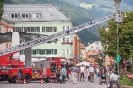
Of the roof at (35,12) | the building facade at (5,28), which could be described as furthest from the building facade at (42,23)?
the building facade at (5,28)

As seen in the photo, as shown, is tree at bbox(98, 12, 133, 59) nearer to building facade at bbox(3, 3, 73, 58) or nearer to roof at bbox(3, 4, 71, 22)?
building facade at bbox(3, 3, 73, 58)

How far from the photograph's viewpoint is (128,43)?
7056 centimetres

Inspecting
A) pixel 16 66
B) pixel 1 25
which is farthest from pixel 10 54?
pixel 1 25

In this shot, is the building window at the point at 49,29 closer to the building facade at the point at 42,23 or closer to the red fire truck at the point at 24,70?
the building facade at the point at 42,23

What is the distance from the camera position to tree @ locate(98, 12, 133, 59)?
70181 mm

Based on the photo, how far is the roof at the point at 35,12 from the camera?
102 meters

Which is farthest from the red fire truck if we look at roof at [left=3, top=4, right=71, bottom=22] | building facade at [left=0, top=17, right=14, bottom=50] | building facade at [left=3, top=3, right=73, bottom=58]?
roof at [left=3, top=4, right=71, bottom=22]

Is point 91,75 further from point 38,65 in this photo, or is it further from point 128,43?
point 128,43

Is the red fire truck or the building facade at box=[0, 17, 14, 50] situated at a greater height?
the building facade at box=[0, 17, 14, 50]

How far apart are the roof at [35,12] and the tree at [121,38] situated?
94.7ft

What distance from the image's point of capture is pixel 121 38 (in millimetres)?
71062

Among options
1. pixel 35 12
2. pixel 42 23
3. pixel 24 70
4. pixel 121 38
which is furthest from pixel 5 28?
pixel 24 70

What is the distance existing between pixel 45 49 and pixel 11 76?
60.7 meters

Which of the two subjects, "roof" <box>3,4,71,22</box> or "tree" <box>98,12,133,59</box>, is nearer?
"tree" <box>98,12,133,59</box>
